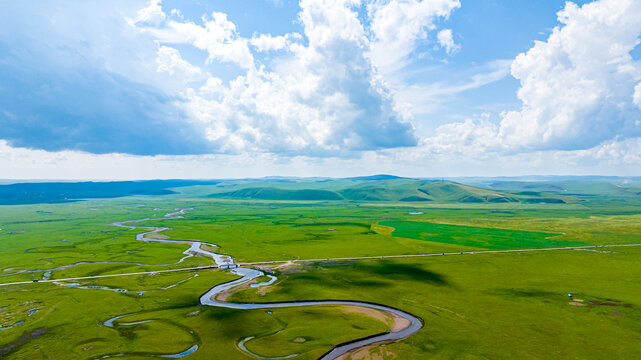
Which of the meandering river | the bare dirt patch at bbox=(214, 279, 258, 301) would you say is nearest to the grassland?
the meandering river

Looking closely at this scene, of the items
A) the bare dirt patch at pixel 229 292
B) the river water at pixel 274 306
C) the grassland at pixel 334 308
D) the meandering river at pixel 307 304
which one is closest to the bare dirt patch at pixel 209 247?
the grassland at pixel 334 308

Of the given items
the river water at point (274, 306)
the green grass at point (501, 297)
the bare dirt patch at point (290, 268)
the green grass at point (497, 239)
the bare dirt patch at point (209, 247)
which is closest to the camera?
the green grass at point (501, 297)

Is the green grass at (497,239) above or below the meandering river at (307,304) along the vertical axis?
above

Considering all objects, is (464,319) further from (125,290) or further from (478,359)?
(125,290)

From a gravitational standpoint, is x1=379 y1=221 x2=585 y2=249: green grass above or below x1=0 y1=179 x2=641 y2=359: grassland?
above

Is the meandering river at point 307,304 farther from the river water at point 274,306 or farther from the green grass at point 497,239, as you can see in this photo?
the green grass at point 497,239

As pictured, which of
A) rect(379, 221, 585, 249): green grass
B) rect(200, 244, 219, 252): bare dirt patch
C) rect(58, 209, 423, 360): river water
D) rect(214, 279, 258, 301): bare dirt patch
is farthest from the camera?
rect(379, 221, 585, 249): green grass

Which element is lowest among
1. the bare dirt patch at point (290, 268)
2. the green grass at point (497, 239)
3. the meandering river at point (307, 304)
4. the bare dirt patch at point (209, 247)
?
the meandering river at point (307, 304)

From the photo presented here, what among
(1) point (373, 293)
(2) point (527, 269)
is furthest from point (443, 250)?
(1) point (373, 293)

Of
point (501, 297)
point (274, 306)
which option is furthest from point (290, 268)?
point (501, 297)

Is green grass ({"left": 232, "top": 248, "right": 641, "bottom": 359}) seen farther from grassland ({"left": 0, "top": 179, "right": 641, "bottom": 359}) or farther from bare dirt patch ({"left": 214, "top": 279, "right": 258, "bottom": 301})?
bare dirt patch ({"left": 214, "top": 279, "right": 258, "bottom": 301})

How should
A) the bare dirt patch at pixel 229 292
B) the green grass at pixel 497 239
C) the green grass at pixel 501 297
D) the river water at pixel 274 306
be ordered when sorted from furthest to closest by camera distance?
the green grass at pixel 497 239 → the bare dirt patch at pixel 229 292 → the river water at pixel 274 306 → the green grass at pixel 501 297
